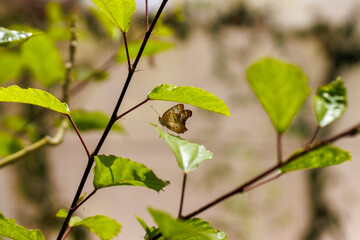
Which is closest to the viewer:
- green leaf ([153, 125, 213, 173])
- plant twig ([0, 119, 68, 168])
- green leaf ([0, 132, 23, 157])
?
green leaf ([153, 125, 213, 173])

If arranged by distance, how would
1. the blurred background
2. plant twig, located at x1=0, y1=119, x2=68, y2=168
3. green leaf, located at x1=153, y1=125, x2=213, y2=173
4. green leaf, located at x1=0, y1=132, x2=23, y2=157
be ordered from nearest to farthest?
green leaf, located at x1=153, y1=125, x2=213, y2=173 < plant twig, located at x1=0, y1=119, x2=68, y2=168 < green leaf, located at x1=0, y1=132, x2=23, y2=157 < the blurred background

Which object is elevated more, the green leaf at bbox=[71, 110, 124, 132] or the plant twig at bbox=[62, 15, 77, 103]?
the plant twig at bbox=[62, 15, 77, 103]

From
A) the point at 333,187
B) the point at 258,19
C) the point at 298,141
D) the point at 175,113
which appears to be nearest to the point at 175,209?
the point at 298,141

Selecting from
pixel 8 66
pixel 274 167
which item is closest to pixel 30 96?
pixel 274 167

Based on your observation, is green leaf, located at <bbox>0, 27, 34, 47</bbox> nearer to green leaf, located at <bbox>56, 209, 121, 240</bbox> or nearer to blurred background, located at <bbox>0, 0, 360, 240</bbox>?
green leaf, located at <bbox>56, 209, 121, 240</bbox>

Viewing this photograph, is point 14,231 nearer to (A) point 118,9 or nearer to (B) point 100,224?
(B) point 100,224

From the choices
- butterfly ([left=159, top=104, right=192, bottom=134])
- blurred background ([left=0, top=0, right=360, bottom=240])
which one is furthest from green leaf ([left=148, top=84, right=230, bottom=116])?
blurred background ([left=0, top=0, right=360, bottom=240])
